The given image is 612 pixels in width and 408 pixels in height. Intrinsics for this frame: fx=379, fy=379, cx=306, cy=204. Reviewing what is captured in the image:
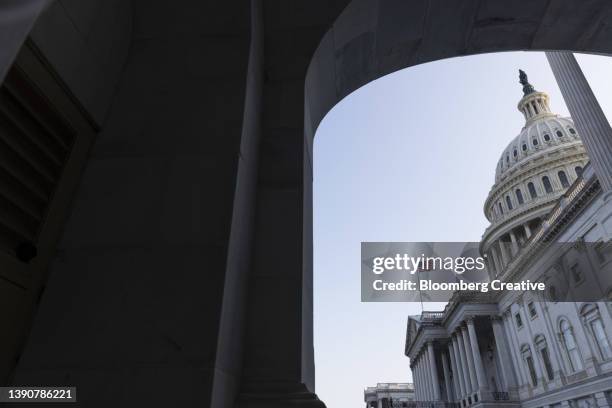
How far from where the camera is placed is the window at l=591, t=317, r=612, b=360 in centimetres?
2858

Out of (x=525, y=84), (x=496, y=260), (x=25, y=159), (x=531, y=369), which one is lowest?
(x=25, y=159)

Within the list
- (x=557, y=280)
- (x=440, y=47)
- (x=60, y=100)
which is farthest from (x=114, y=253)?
(x=557, y=280)

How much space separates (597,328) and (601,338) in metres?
0.80

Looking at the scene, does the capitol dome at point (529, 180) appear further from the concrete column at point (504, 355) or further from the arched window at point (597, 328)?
the arched window at point (597, 328)

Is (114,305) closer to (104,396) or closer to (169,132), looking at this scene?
(104,396)

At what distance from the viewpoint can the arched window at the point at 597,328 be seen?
2873cm

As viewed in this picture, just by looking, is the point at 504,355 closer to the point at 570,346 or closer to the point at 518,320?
the point at 518,320

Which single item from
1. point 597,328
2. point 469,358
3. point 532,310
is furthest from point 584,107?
point 469,358

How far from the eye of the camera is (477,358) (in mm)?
46938

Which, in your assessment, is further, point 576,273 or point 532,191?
point 532,191

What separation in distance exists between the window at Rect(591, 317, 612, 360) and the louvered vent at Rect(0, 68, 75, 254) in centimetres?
3708

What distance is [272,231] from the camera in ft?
8.07

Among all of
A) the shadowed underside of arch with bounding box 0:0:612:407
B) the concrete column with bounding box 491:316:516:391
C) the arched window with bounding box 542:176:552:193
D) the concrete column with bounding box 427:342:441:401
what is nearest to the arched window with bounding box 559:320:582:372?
the concrete column with bounding box 491:316:516:391

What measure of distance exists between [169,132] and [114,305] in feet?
3.55
